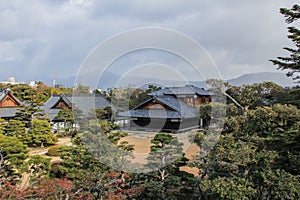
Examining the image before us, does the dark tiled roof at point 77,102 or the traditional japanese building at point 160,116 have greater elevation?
the dark tiled roof at point 77,102

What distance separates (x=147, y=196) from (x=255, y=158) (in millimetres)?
2766

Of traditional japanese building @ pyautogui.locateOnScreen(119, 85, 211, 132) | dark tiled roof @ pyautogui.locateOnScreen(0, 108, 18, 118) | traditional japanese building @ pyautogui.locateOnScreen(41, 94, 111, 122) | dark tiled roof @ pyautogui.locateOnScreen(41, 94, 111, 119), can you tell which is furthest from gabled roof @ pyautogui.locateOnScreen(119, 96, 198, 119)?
dark tiled roof @ pyautogui.locateOnScreen(0, 108, 18, 118)

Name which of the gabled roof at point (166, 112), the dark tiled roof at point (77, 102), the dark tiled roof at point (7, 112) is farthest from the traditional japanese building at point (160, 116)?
the dark tiled roof at point (7, 112)

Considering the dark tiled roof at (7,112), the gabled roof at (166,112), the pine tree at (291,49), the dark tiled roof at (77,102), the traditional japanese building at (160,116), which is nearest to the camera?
the pine tree at (291,49)

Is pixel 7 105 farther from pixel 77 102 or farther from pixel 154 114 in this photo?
pixel 154 114

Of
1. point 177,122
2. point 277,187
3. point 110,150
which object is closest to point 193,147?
point 177,122

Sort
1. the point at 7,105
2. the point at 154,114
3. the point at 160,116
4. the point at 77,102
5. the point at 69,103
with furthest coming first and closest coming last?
the point at 69,103 → the point at 77,102 → the point at 7,105 → the point at 154,114 → the point at 160,116

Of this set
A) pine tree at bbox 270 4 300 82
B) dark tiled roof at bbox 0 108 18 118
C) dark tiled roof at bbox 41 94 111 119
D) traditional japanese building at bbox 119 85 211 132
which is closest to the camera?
pine tree at bbox 270 4 300 82

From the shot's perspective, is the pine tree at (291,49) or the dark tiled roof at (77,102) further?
the dark tiled roof at (77,102)

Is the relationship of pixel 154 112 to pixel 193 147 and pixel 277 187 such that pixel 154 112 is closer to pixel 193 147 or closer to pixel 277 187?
pixel 193 147

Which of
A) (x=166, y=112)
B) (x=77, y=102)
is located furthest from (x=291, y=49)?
(x=77, y=102)

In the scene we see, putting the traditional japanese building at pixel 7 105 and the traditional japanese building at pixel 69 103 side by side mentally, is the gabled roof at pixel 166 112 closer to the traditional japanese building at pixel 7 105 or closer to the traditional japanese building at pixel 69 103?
the traditional japanese building at pixel 69 103

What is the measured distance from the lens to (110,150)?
6.47 metres

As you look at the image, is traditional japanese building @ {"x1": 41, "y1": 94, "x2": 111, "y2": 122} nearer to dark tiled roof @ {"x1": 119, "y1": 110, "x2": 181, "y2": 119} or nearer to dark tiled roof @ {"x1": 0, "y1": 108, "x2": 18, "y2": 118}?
dark tiled roof @ {"x1": 0, "y1": 108, "x2": 18, "y2": 118}
